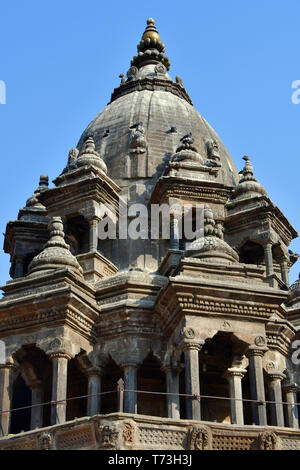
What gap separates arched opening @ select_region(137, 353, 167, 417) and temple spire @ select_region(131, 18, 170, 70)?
1918 cm

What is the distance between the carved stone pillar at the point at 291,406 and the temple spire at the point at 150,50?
63.4 ft

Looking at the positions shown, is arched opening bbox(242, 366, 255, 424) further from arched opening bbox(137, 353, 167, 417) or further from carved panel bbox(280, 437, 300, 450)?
carved panel bbox(280, 437, 300, 450)

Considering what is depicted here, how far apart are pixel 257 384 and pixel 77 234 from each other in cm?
1114

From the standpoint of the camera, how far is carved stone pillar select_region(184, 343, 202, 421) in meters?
21.8

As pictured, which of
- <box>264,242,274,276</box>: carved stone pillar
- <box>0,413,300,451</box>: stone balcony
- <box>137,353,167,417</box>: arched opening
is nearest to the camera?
<box>0,413,300,451</box>: stone balcony

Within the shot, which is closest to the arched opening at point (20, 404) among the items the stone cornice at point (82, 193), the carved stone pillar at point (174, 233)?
the stone cornice at point (82, 193)

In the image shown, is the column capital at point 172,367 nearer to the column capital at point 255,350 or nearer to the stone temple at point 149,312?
the stone temple at point 149,312

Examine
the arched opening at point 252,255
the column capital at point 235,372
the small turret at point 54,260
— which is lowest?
the column capital at point 235,372

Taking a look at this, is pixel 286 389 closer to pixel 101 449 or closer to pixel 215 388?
pixel 215 388

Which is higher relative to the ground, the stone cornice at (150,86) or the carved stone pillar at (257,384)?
the stone cornice at (150,86)

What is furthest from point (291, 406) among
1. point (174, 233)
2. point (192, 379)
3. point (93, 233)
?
point (93, 233)

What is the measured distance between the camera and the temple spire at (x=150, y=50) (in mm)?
41625

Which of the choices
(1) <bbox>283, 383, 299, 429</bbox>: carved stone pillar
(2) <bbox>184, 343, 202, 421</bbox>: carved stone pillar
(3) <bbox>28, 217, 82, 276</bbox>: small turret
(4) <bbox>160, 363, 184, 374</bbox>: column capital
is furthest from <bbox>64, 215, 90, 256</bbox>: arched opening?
(2) <bbox>184, 343, 202, 421</bbox>: carved stone pillar
